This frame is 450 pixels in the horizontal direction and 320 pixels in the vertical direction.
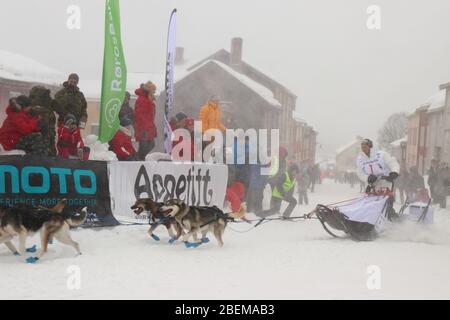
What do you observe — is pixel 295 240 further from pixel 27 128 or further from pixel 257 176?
pixel 27 128

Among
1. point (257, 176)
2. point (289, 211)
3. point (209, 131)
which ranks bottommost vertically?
point (289, 211)

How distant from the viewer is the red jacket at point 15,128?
7930 millimetres

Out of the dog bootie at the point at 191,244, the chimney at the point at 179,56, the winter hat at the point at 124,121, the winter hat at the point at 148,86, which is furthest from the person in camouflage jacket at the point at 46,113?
the chimney at the point at 179,56

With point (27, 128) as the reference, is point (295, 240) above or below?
below

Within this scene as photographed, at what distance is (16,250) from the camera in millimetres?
6781

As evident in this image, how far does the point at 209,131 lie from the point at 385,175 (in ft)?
14.4

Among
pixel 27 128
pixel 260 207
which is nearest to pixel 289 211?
pixel 260 207

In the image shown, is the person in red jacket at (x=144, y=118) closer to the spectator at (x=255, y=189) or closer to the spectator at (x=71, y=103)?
the spectator at (x=71, y=103)

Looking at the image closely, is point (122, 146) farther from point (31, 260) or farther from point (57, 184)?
point (31, 260)

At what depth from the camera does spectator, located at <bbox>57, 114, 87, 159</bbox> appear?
8727 millimetres

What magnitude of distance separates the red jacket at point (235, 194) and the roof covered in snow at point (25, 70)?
1621cm

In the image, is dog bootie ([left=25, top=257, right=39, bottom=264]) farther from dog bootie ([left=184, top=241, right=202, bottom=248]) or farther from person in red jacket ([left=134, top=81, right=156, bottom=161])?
person in red jacket ([left=134, top=81, right=156, bottom=161])

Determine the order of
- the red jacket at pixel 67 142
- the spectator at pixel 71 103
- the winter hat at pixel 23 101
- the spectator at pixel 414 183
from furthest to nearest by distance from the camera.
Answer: the spectator at pixel 414 183 → the spectator at pixel 71 103 → the red jacket at pixel 67 142 → the winter hat at pixel 23 101

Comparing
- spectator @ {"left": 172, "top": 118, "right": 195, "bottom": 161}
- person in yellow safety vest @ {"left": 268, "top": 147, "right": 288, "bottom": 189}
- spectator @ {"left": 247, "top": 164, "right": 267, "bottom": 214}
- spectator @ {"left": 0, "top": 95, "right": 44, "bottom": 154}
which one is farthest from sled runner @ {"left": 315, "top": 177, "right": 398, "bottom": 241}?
spectator @ {"left": 0, "top": 95, "right": 44, "bottom": 154}
